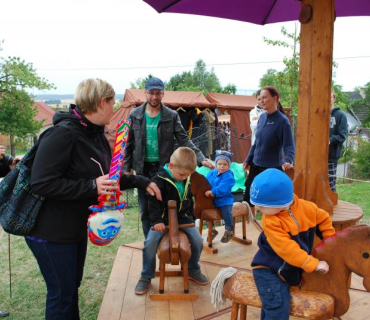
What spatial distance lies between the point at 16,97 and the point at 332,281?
17922mm

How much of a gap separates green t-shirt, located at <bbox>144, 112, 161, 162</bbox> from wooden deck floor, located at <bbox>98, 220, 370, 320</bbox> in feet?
3.52

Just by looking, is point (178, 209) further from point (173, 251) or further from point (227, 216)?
point (227, 216)

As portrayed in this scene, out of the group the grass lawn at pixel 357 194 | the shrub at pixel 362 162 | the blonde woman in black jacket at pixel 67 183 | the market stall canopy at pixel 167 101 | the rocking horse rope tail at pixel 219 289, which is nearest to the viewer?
the blonde woman in black jacket at pixel 67 183

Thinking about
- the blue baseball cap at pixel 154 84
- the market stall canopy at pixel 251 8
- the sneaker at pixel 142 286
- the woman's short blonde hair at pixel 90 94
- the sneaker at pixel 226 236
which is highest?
the market stall canopy at pixel 251 8

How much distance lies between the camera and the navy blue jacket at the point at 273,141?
3.82 metres

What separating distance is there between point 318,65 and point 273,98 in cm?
116

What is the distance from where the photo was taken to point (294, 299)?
1.97 metres

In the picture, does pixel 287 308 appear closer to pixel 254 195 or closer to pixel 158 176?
pixel 254 195

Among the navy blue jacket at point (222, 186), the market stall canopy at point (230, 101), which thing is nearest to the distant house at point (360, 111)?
the market stall canopy at point (230, 101)

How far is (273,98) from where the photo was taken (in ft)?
12.6

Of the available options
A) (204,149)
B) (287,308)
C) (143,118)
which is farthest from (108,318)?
(204,149)

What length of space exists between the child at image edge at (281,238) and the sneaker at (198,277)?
1063mm

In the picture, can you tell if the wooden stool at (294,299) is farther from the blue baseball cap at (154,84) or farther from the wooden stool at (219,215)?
the blue baseball cap at (154,84)

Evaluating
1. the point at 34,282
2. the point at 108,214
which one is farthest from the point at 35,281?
the point at 108,214
